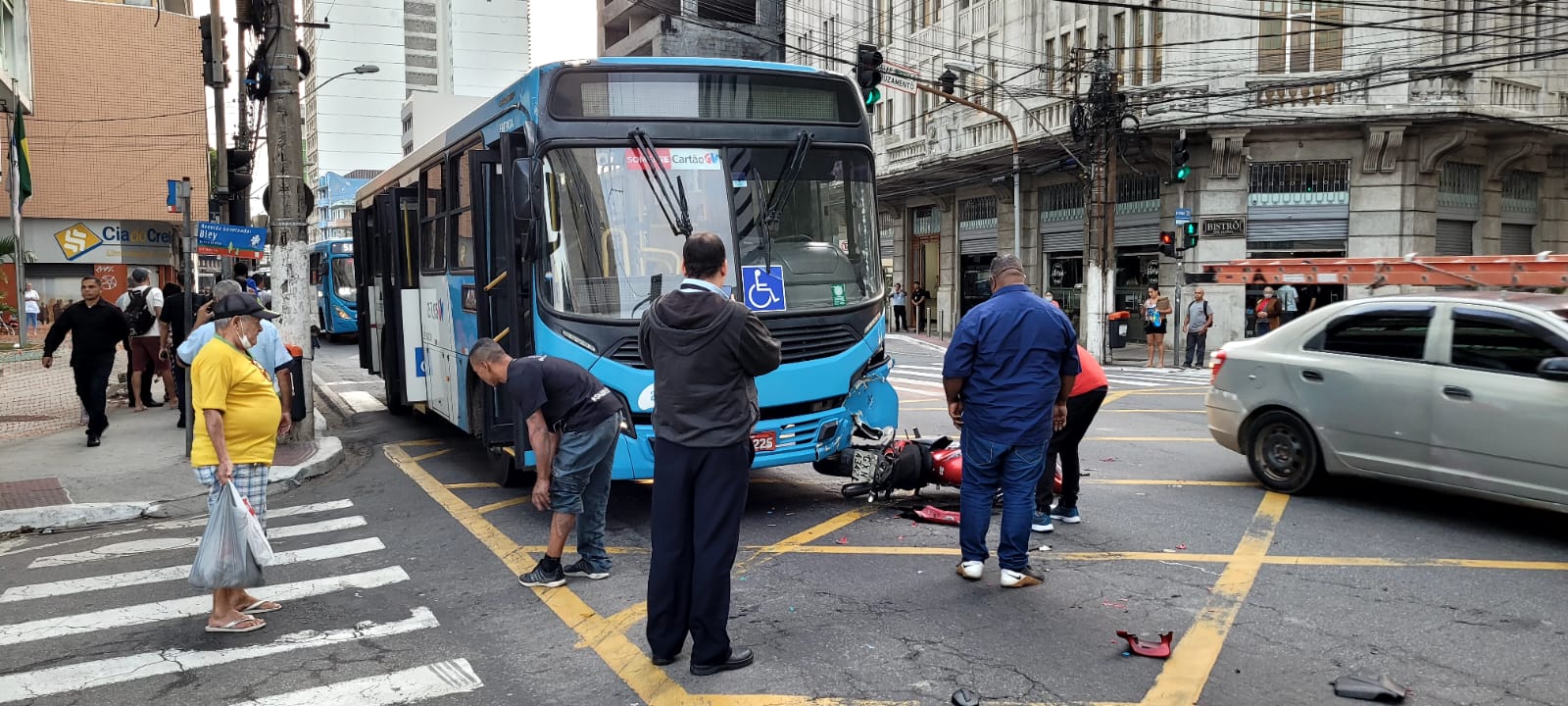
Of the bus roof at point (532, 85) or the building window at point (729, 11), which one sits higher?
the building window at point (729, 11)

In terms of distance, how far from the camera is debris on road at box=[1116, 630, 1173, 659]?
4879 millimetres

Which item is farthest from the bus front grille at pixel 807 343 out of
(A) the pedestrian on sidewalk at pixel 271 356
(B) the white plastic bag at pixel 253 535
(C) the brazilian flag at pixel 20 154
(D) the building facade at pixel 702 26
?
(D) the building facade at pixel 702 26

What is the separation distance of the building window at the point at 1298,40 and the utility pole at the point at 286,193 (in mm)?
21665

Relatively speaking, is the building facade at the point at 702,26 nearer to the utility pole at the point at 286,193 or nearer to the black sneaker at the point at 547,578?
the utility pole at the point at 286,193

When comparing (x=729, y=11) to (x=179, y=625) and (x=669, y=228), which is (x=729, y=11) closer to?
(x=669, y=228)

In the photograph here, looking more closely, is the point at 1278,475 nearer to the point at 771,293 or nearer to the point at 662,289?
the point at 771,293

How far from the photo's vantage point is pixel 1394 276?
8312 millimetres

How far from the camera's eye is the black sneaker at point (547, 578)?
6.07m

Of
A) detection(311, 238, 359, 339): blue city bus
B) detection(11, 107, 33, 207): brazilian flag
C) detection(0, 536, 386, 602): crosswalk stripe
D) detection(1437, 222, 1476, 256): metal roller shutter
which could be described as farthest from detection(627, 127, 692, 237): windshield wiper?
detection(1437, 222, 1476, 256): metal roller shutter

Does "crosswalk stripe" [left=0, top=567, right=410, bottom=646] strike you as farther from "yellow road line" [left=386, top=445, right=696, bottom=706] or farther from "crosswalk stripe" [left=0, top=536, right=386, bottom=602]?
"yellow road line" [left=386, top=445, right=696, bottom=706]

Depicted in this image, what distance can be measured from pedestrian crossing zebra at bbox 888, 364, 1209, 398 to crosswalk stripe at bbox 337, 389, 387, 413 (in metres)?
7.73

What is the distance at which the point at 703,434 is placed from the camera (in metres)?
4.58

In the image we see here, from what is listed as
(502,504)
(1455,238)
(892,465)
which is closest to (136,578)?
(502,504)

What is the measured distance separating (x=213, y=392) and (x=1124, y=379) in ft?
Result: 56.6
